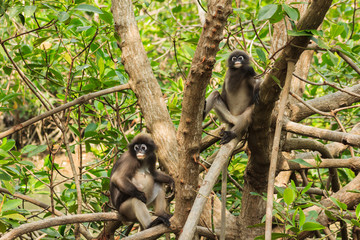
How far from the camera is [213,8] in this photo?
2.73 metres

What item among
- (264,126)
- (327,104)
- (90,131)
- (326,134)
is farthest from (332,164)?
(90,131)

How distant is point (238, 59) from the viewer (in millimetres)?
5137

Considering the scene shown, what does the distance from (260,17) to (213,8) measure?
0.32 meters

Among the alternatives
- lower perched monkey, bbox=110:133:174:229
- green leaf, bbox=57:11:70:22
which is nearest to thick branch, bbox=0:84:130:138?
green leaf, bbox=57:11:70:22

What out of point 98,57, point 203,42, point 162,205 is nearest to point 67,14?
point 203,42

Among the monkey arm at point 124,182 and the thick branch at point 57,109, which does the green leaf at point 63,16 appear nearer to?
the thick branch at point 57,109

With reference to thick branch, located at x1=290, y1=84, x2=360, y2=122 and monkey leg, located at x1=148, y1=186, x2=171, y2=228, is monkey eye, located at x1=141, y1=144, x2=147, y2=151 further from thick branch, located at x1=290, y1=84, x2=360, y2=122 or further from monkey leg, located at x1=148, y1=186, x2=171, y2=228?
thick branch, located at x1=290, y1=84, x2=360, y2=122

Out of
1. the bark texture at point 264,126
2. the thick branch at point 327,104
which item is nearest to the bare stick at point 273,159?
the bark texture at point 264,126

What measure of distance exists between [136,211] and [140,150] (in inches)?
26.3

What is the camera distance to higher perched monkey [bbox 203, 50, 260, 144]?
16.6 feet

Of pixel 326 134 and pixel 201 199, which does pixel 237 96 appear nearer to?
pixel 326 134

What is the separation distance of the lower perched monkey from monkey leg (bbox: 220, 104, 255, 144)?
0.89 metres

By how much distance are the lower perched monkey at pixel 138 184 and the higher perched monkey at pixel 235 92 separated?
2.83ft

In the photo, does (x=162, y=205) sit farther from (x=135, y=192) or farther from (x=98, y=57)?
(x=98, y=57)
